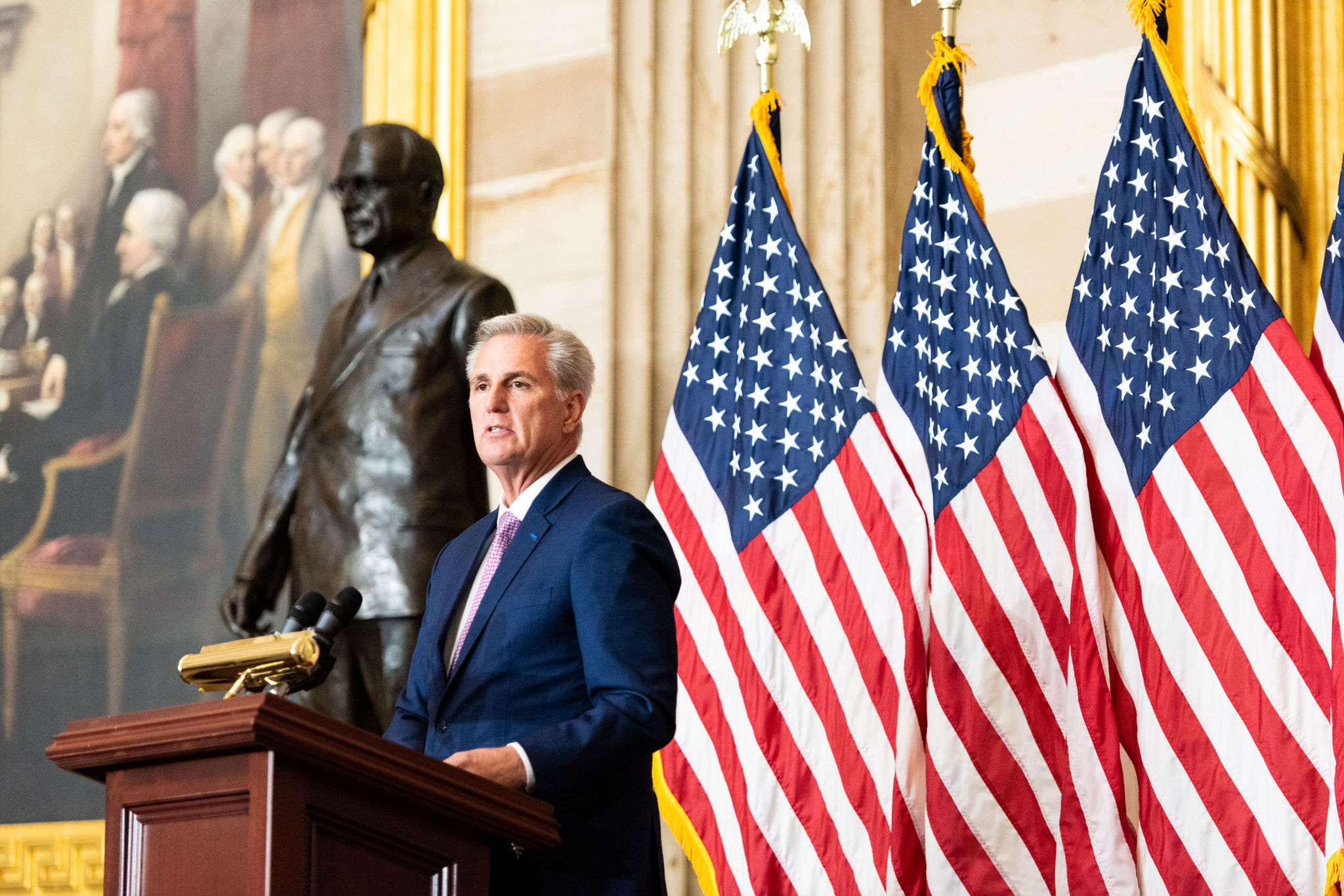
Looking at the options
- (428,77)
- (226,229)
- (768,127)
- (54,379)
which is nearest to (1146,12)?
(768,127)

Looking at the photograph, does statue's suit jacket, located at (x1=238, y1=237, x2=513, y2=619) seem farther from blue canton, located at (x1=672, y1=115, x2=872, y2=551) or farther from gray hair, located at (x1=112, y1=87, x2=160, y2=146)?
gray hair, located at (x1=112, y1=87, x2=160, y2=146)

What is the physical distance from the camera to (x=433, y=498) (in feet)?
15.8

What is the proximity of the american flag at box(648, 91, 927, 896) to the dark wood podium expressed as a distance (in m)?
2.23

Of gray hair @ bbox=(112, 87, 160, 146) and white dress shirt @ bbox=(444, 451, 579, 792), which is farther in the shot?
gray hair @ bbox=(112, 87, 160, 146)

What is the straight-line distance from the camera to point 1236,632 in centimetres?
427

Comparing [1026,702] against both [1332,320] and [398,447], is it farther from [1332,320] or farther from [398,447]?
[398,447]

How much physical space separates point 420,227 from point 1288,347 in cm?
238

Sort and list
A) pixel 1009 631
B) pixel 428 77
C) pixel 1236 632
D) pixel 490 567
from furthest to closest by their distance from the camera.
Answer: pixel 428 77
pixel 1009 631
pixel 1236 632
pixel 490 567

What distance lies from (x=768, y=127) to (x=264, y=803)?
151 inches

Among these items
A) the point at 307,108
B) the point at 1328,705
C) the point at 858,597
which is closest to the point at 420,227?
the point at 858,597

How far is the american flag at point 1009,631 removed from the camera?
173 inches

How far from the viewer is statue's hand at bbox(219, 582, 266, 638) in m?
5.08

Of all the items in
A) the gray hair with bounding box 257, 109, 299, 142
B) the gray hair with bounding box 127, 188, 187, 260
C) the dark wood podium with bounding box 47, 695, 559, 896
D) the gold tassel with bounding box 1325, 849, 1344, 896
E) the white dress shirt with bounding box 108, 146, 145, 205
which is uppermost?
the gray hair with bounding box 257, 109, 299, 142

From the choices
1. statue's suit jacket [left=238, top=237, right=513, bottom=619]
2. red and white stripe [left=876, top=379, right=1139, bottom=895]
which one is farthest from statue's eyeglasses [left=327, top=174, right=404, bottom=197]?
red and white stripe [left=876, top=379, right=1139, bottom=895]
